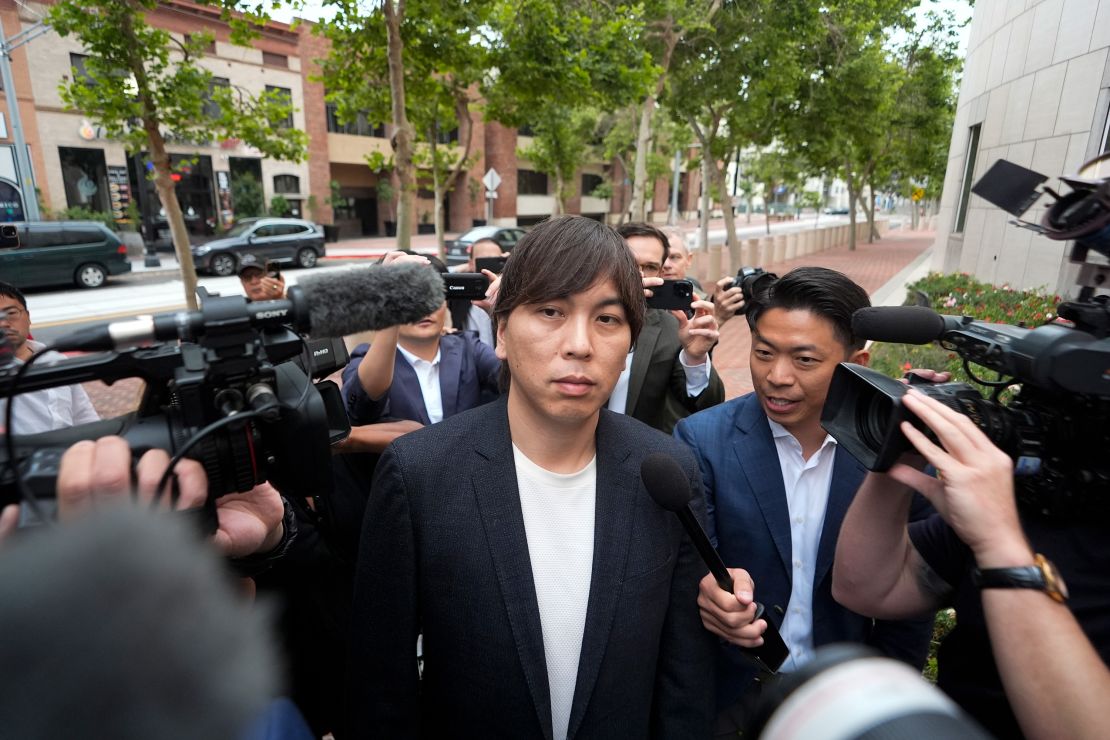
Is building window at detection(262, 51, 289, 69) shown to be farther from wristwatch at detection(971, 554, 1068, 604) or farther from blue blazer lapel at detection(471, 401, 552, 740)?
wristwatch at detection(971, 554, 1068, 604)

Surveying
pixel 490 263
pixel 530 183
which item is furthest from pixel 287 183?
pixel 490 263

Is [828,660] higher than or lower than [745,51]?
lower

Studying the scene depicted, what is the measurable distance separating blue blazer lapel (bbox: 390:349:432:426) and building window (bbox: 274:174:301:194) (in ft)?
93.4

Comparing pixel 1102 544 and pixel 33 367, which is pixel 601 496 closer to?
pixel 1102 544

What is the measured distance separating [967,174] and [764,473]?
12.7 metres

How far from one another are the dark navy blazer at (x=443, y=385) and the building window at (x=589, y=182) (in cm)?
4261

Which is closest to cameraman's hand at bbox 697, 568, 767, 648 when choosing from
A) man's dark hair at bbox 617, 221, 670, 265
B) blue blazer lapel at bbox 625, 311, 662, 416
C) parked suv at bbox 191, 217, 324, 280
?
blue blazer lapel at bbox 625, 311, 662, 416

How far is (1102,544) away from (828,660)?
0.98m

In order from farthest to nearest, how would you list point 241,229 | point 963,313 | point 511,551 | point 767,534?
point 241,229, point 963,313, point 767,534, point 511,551

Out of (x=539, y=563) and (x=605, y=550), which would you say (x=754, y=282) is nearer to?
(x=605, y=550)

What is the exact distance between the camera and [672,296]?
9.04 feet

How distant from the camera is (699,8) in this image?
11.6m

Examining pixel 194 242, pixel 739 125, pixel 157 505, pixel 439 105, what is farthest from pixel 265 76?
pixel 157 505

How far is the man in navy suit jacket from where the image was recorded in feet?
6.16
